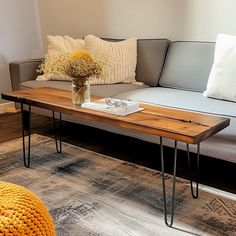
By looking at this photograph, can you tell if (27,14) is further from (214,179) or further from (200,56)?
(214,179)

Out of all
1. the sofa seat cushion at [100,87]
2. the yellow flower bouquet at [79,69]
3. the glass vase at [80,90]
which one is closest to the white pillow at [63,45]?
the sofa seat cushion at [100,87]

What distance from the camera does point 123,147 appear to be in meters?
2.82

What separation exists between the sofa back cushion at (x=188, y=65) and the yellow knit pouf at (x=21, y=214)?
1785 mm

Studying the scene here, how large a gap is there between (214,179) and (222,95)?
1.78 feet

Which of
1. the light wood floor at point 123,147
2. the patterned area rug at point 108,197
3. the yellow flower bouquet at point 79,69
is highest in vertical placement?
the yellow flower bouquet at point 79,69

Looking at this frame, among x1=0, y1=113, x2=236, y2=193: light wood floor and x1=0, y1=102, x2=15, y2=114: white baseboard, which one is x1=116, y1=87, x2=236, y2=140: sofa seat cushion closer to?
x1=0, y1=113, x2=236, y2=193: light wood floor

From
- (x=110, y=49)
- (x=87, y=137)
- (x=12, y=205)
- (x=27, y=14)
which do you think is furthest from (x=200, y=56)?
(x=27, y=14)

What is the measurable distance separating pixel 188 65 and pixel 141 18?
824 mm

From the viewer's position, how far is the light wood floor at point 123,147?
227 centimetres

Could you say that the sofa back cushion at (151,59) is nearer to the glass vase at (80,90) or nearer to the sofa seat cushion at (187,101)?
the sofa seat cushion at (187,101)

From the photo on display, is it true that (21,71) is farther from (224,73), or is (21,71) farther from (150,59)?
(224,73)

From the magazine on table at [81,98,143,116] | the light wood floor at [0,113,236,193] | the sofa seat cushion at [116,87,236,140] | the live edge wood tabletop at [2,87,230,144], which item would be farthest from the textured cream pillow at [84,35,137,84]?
the magazine on table at [81,98,143,116]

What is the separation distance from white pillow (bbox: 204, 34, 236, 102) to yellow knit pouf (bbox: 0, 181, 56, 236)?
1.51 meters

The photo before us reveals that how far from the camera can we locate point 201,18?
286cm
